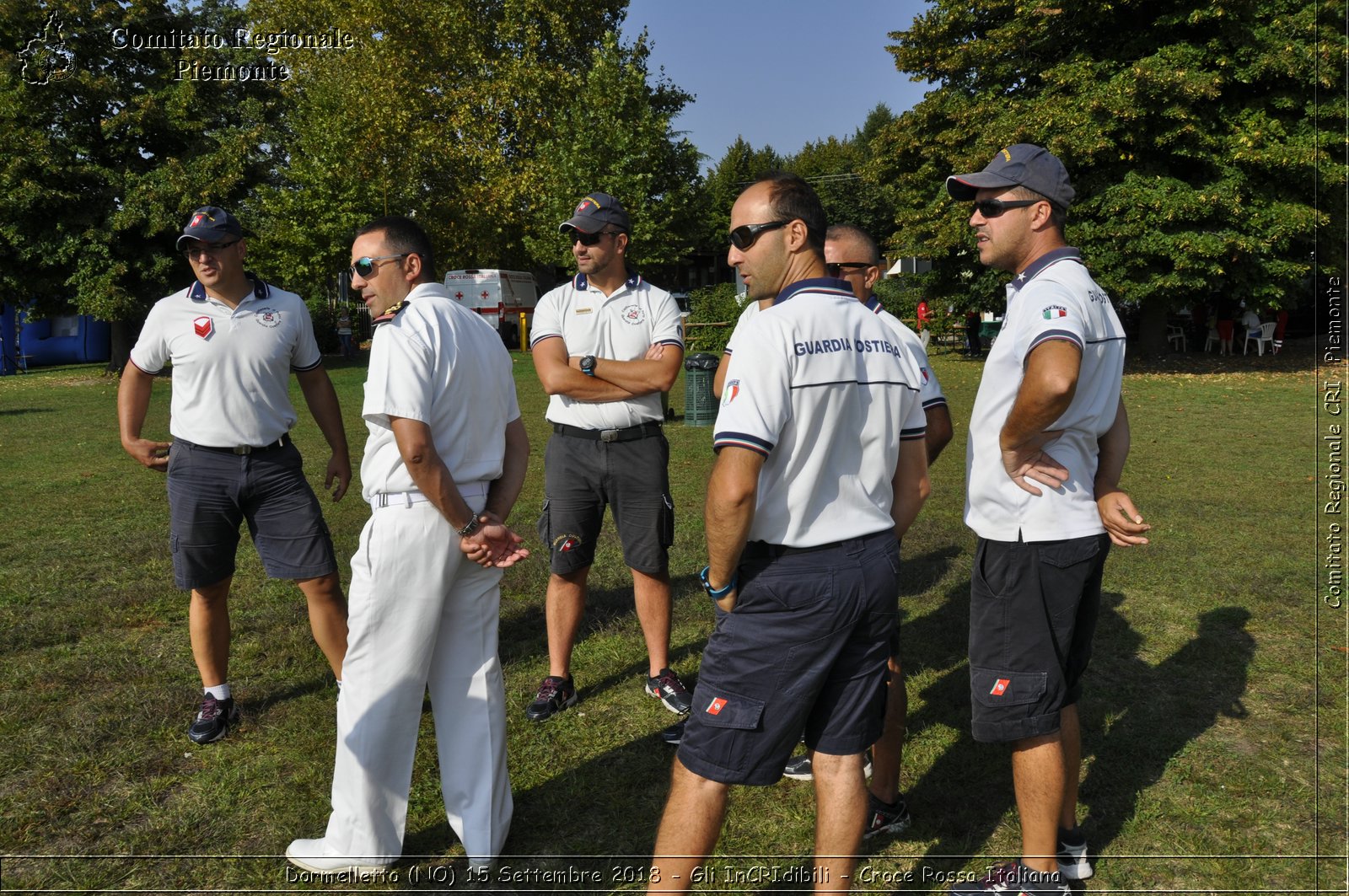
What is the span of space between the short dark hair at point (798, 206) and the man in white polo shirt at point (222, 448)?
250 cm

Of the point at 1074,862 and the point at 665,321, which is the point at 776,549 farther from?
the point at 665,321

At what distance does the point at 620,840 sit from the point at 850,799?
1.20 meters

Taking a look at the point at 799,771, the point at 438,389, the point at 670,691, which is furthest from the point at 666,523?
the point at 438,389

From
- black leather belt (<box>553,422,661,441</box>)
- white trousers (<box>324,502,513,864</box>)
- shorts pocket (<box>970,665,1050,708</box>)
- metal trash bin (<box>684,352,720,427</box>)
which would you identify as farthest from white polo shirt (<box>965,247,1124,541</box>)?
metal trash bin (<box>684,352,720,427</box>)

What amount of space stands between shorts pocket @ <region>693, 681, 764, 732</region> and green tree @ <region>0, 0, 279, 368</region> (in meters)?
25.7

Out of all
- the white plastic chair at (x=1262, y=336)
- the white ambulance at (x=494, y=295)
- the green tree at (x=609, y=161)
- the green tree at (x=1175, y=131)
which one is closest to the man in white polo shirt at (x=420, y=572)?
the green tree at (x=1175, y=131)

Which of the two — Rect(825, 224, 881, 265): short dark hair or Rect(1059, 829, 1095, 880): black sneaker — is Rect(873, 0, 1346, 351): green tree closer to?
Rect(825, 224, 881, 265): short dark hair

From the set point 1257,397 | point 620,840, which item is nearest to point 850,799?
point 620,840

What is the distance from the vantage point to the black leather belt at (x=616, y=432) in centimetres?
458

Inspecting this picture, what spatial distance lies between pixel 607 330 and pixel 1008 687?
2.59m

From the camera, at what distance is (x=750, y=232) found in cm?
269

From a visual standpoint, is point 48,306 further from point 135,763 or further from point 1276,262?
point 1276,262

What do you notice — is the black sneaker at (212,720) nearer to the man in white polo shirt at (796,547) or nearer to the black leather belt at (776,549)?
the man in white polo shirt at (796,547)

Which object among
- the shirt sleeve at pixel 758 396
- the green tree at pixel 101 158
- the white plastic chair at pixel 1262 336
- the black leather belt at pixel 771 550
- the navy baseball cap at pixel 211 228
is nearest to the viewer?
the shirt sleeve at pixel 758 396
